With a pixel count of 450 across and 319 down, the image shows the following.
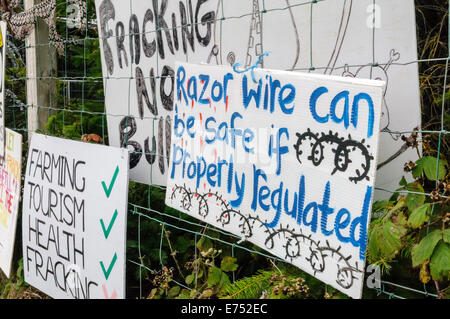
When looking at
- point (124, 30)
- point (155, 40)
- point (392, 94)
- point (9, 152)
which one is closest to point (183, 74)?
point (155, 40)

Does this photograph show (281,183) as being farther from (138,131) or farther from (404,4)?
(138,131)

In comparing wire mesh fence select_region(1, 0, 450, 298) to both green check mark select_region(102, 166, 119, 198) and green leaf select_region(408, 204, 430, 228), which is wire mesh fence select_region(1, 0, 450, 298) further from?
green check mark select_region(102, 166, 119, 198)

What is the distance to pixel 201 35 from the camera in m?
1.97

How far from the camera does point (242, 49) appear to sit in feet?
5.90

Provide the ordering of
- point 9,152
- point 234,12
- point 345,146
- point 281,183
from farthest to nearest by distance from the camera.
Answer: point 9,152
point 234,12
point 281,183
point 345,146

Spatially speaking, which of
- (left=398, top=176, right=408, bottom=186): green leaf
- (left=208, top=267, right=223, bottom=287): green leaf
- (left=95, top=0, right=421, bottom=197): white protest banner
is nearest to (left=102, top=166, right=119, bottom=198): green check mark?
(left=95, top=0, right=421, bottom=197): white protest banner

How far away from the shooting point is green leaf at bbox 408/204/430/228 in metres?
1.21

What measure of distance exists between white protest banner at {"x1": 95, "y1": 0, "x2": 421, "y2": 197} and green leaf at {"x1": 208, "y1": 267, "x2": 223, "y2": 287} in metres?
0.44

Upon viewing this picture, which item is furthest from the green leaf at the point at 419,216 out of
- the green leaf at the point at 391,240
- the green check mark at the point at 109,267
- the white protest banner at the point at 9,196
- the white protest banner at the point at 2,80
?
the white protest banner at the point at 2,80

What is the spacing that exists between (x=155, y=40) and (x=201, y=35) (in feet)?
0.97

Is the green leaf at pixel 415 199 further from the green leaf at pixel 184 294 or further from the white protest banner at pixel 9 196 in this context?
the white protest banner at pixel 9 196

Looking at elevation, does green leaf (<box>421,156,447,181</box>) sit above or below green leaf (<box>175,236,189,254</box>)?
above

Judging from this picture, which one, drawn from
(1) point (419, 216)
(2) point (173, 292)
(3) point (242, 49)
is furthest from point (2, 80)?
(1) point (419, 216)

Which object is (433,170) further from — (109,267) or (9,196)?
(9,196)
